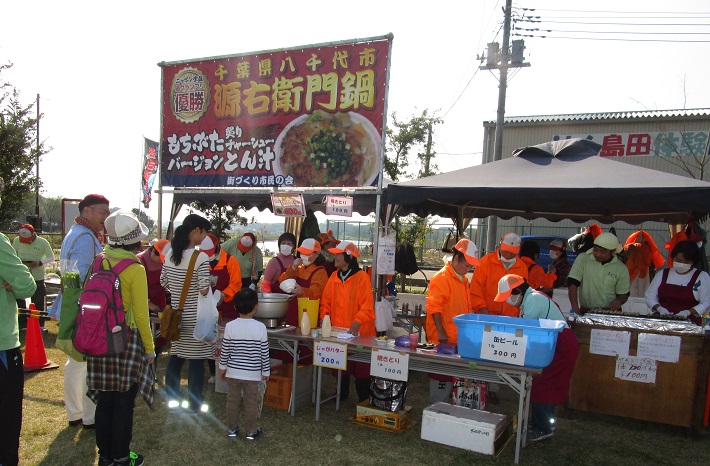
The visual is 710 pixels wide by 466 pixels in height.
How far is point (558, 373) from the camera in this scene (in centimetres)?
384

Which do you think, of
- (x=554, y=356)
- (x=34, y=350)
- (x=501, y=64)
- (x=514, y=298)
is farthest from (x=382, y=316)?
(x=501, y=64)

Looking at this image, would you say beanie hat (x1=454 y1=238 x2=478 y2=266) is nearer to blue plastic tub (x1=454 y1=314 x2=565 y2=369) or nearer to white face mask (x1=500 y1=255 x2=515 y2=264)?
blue plastic tub (x1=454 y1=314 x2=565 y2=369)

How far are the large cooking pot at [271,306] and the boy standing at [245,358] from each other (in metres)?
0.50

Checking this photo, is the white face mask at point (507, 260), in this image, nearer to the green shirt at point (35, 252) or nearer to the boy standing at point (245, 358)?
the boy standing at point (245, 358)

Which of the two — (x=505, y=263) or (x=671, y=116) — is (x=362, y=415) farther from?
(x=671, y=116)

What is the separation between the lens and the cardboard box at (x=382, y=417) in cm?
411

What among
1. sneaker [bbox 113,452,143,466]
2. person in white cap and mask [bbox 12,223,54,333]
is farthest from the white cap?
person in white cap and mask [bbox 12,223,54,333]

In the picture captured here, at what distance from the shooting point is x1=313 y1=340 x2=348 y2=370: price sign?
158 inches

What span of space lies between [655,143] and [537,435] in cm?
1366

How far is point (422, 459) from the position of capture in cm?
364

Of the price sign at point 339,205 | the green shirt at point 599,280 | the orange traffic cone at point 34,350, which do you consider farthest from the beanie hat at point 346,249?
the orange traffic cone at point 34,350

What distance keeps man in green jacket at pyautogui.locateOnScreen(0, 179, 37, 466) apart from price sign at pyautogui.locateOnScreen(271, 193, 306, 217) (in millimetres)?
3084

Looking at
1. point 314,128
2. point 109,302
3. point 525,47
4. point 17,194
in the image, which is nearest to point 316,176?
point 314,128

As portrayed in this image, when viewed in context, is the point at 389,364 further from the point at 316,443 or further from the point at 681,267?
the point at 681,267
